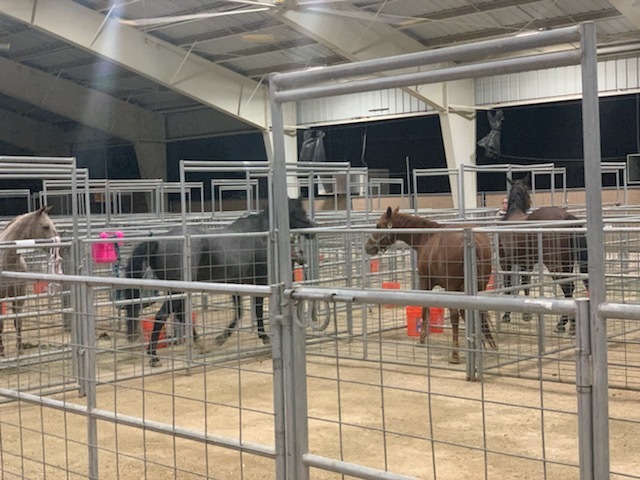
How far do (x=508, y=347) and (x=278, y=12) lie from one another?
8395mm

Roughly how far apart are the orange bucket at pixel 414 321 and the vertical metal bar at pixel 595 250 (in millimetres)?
6042

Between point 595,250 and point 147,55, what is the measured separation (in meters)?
17.5

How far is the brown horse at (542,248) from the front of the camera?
7621mm

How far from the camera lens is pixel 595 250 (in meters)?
1.71

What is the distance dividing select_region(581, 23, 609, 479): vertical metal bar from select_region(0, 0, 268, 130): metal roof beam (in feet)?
50.4

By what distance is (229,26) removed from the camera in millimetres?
16859

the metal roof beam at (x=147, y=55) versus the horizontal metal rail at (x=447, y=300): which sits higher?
the metal roof beam at (x=147, y=55)

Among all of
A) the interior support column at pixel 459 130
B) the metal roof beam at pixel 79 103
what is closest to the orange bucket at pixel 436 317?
the interior support column at pixel 459 130

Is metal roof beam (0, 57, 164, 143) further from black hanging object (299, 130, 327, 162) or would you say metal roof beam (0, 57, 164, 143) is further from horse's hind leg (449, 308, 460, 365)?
horse's hind leg (449, 308, 460, 365)

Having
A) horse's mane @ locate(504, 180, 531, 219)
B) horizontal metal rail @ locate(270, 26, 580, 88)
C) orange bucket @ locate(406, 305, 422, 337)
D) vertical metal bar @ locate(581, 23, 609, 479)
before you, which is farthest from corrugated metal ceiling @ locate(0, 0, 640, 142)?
vertical metal bar @ locate(581, 23, 609, 479)

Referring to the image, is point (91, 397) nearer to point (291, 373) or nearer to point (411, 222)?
point (291, 373)

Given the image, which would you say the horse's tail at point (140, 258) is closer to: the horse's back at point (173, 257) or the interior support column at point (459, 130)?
the horse's back at point (173, 257)

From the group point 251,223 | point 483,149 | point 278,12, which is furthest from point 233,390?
point 483,149

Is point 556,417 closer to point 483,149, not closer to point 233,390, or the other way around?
point 233,390
